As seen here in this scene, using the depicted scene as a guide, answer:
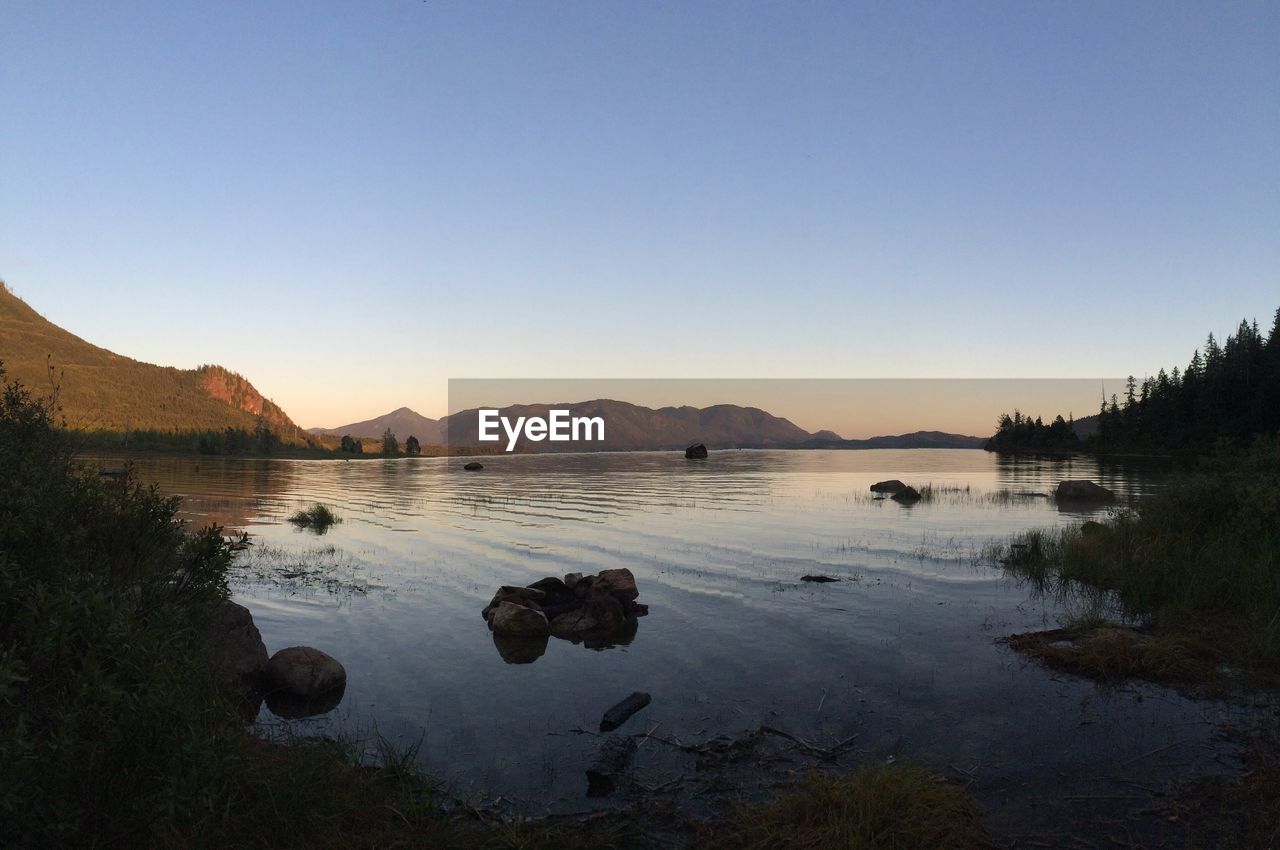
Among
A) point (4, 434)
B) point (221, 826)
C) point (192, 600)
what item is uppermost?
point (4, 434)

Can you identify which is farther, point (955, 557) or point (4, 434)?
point (955, 557)

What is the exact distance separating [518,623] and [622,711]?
17.8 feet

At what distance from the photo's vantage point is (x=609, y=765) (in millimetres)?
9008

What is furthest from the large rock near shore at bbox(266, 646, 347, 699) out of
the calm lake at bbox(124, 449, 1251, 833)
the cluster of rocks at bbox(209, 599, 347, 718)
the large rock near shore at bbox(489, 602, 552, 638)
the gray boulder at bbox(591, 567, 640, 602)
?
the gray boulder at bbox(591, 567, 640, 602)

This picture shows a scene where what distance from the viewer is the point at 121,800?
557cm

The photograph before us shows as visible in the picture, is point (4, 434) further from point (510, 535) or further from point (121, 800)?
Answer: point (510, 535)

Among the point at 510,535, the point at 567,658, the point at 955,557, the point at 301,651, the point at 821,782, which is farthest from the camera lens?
the point at 510,535

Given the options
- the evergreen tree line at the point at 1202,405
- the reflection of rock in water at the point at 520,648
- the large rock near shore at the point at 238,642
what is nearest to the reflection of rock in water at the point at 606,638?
the reflection of rock in water at the point at 520,648

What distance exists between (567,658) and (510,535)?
18032mm

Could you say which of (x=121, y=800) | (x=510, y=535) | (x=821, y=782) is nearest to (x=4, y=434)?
(x=121, y=800)

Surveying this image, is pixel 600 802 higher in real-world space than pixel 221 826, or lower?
lower

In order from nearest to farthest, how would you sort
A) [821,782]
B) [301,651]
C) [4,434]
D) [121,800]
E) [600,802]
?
[121,800]
[821,782]
[600,802]
[4,434]
[301,651]

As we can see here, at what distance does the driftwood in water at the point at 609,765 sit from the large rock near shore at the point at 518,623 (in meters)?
5.87

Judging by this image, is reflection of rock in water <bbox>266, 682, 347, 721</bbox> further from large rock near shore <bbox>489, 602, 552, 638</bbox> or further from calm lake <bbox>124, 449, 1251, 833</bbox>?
large rock near shore <bbox>489, 602, 552, 638</bbox>
